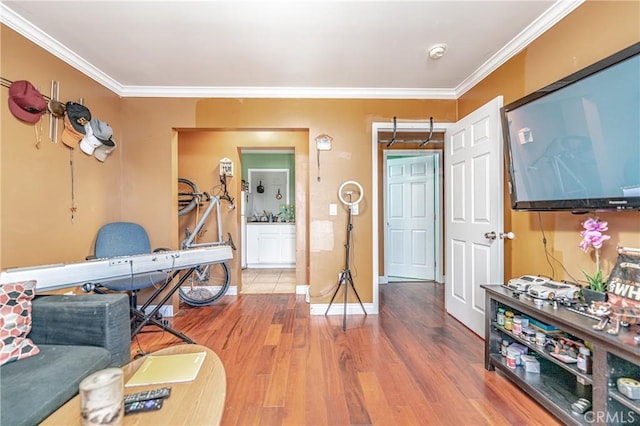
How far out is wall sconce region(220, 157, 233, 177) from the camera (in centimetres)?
383

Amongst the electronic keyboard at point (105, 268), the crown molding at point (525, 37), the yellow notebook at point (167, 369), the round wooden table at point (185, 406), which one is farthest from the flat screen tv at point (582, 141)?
the electronic keyboard at point (105, 268)

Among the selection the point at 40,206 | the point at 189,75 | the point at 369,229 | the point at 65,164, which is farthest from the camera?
the point at 369,229

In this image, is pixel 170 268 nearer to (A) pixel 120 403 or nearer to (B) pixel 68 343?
(B) pixel 68 343

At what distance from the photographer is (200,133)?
3875 millimetres

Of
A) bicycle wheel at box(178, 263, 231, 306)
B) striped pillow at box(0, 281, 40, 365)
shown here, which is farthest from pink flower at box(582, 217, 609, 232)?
bicycle wheel at box(178, 263, 231, 306)

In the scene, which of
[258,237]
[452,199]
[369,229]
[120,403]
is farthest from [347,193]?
[258,237]

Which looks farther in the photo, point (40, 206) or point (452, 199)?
point (452, 199)

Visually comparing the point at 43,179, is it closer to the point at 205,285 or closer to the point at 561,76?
the point at 205,285

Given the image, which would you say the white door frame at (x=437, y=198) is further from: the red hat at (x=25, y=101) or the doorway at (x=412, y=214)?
the red hat at (x=25, y=101)

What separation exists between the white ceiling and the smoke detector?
0.05m

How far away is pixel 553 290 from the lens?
5.31 ft

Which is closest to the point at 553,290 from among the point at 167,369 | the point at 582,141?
the point at 582,141

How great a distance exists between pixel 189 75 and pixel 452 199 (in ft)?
9.57

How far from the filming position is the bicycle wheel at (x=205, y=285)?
11.2 ft
